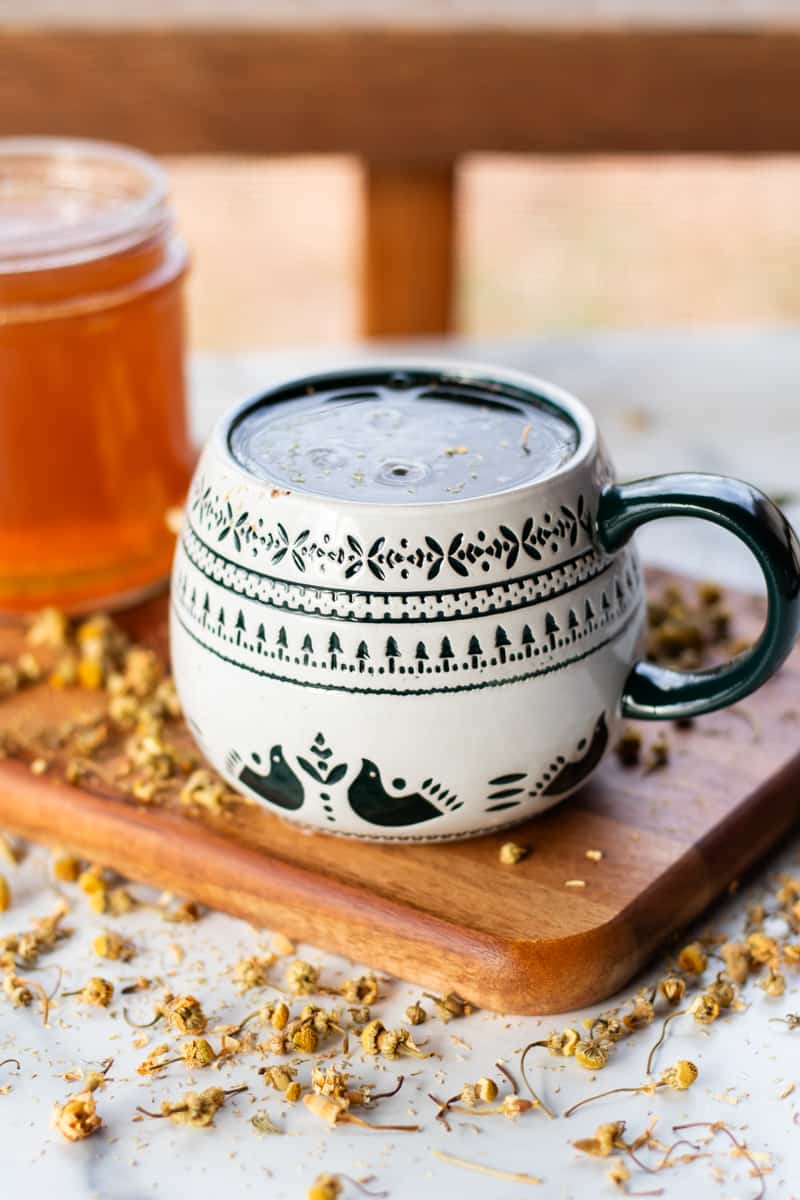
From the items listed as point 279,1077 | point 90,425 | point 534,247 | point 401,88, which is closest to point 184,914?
point 279,1077

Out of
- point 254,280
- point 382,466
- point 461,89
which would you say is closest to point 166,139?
point 461,89

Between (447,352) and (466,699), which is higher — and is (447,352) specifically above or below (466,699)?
below

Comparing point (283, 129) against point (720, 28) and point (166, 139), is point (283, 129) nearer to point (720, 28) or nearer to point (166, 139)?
point (166, 139)

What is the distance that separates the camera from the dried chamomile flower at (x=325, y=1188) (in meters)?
0.60

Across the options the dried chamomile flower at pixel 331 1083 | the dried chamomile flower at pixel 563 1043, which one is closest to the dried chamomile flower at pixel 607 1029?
the dried chamomile flower at pixel 563 1043

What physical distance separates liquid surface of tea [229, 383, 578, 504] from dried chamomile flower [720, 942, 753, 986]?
23 cm

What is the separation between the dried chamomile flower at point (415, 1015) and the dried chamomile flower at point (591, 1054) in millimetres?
69

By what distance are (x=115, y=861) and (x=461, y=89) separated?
1102 mm

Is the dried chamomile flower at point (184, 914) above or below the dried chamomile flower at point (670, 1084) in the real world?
below

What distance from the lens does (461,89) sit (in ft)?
5.47

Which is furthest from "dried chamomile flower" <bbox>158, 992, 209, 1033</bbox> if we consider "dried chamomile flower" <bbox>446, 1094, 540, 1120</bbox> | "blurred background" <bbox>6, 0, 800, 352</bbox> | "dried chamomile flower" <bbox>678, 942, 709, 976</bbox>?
"blurred background" <bbox>6, 0, 800, 352</bbox>

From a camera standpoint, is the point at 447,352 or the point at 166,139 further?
the point at 166,139

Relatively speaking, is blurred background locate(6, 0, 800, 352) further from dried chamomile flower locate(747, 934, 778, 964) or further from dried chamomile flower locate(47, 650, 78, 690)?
dried chamomile flower locate(747, 934, 778, 964)

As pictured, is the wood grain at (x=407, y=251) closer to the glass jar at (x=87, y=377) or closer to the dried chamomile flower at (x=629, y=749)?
the glass jar at (x=87, y=377)
